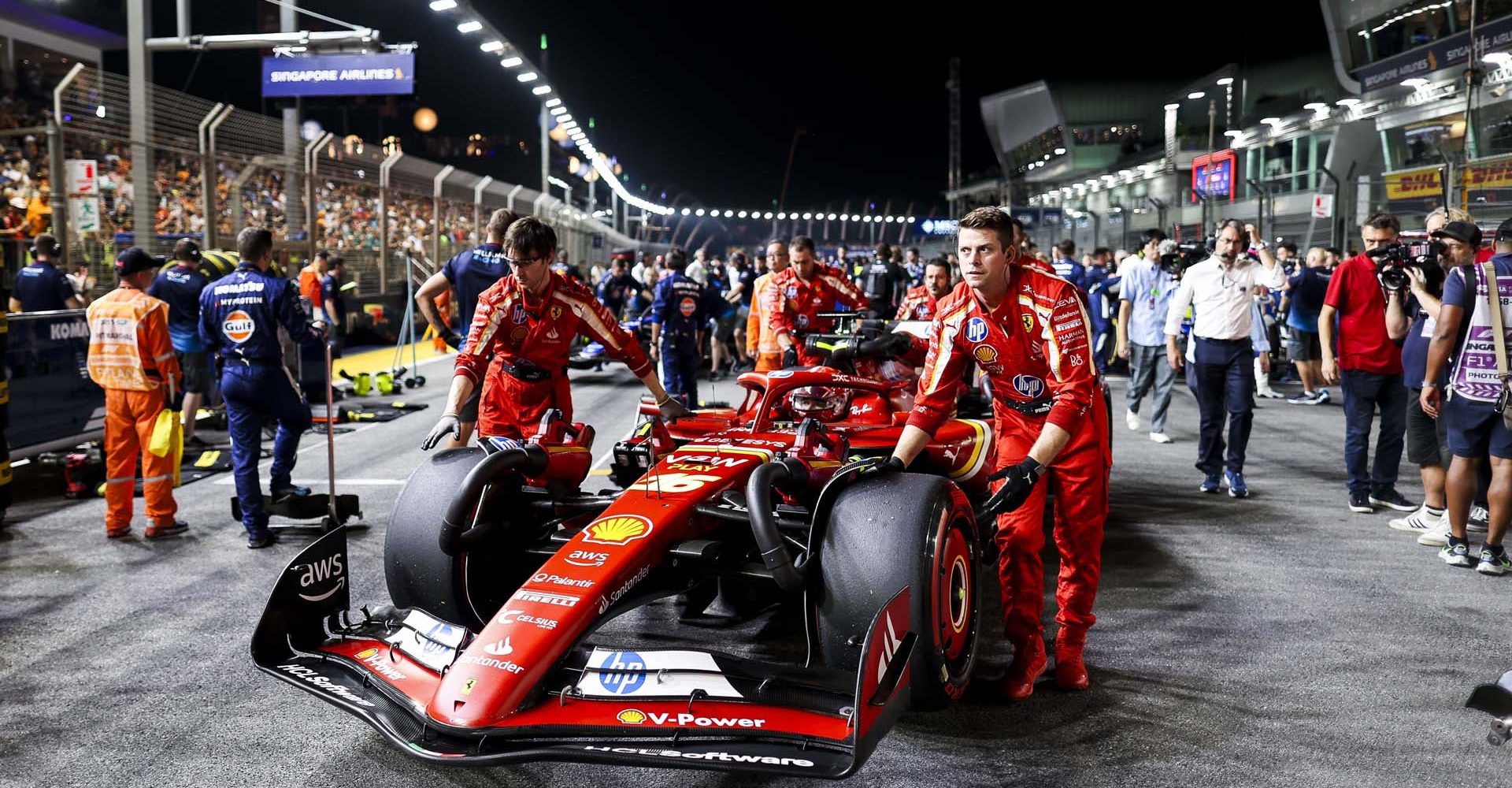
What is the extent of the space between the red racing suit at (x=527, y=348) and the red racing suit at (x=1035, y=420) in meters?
1.80

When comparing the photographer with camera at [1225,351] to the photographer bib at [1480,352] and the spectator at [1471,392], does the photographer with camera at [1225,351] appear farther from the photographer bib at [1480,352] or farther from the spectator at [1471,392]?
the photographer bib at [1480,352]

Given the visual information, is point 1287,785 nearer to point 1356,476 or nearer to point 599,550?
point 599,550

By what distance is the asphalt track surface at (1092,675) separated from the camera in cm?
336

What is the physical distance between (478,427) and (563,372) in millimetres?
483

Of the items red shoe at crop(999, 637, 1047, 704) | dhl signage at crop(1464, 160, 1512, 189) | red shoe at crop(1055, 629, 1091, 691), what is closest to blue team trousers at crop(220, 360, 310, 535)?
red shoe at crop(999, 637, 1047, 704)

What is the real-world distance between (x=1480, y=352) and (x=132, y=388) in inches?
283

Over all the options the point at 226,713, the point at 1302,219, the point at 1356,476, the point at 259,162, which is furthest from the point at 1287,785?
the point at 1302,219

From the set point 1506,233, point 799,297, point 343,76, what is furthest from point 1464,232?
point 343,76

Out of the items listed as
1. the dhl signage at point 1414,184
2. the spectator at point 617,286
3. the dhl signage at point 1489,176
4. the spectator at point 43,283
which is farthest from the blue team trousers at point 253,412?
the dhl signage at point 1414,184

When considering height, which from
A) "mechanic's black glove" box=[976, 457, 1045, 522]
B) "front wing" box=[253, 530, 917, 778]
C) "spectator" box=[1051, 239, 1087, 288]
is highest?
"spectator" box=[1051, 239, 1087, 288]

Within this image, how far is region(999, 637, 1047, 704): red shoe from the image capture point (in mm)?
3914

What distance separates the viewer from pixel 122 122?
12562mm

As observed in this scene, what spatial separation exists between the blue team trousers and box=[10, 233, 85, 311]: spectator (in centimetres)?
472

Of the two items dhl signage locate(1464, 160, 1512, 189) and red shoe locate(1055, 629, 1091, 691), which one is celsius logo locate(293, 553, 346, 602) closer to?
red shoe locate(1055, 629, 1091, 691)
